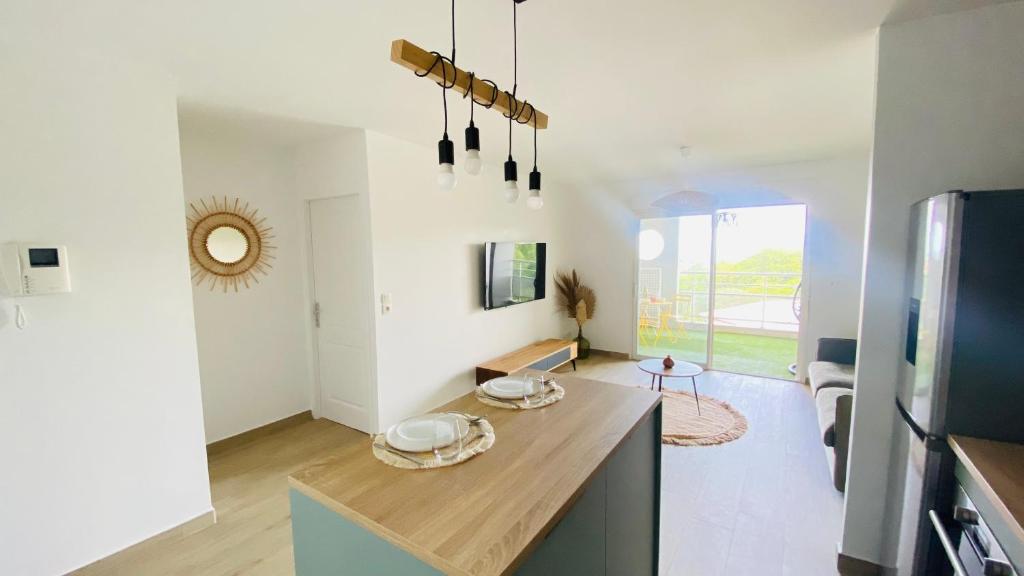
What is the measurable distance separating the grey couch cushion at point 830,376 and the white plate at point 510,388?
3.00 m

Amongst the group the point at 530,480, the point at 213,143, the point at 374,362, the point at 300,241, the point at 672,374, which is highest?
the point at 213,143

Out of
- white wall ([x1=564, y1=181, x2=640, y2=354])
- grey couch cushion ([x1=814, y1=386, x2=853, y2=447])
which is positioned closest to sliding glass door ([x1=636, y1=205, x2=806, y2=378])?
white wall ([x1=564, y1=181, x2=640, y2=354])

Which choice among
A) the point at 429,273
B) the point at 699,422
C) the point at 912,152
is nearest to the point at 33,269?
the point at 429,273

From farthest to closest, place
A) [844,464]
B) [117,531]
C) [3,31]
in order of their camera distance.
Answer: [844,464], [117,531], [3,31]

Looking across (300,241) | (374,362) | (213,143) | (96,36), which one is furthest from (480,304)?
(96,36)

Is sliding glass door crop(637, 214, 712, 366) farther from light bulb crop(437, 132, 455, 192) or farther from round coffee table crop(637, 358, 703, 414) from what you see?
light bulb crop(437, 132, 455, 192)

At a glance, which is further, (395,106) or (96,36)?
(395,106)

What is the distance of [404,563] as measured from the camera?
3.00ft

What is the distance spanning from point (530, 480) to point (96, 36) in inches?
102

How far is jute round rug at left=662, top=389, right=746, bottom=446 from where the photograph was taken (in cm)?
332

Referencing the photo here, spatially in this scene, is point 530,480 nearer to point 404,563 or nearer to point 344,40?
point 404,563

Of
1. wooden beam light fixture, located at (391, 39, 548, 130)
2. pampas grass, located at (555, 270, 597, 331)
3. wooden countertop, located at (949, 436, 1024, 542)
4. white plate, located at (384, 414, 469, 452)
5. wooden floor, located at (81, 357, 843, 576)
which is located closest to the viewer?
wooden countertop, located at (949, 436, 1024, 542)

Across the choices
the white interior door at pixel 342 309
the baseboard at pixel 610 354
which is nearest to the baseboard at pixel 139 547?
the white interior door at pixel 342 309

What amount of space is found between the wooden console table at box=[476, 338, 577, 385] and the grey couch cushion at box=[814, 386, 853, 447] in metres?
2.42
